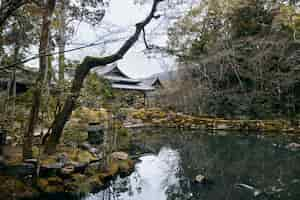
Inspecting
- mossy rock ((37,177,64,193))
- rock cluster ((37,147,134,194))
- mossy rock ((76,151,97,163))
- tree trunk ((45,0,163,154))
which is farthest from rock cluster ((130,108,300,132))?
mossy rock ((37,177,64,193))

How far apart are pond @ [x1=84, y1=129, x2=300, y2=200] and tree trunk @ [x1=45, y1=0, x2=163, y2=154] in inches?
52.8

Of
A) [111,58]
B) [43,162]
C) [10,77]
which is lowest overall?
[43,162]

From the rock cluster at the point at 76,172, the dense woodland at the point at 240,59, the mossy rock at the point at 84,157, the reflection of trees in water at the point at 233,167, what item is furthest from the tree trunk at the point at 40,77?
the dense woodland at the point at 240,59

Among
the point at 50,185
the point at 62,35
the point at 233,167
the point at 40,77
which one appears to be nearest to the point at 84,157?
the point at 50,185

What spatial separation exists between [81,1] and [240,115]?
428 inches

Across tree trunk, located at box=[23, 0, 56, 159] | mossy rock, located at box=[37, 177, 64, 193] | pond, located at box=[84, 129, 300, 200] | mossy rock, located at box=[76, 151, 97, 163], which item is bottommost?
pond, located at box=[84, 129, 300, 200]

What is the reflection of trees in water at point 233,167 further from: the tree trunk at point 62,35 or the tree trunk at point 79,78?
the tree trunk at point 62,35

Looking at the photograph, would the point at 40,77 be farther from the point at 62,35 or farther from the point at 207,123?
the point at 207,123

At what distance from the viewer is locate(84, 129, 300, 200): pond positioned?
13.9ft

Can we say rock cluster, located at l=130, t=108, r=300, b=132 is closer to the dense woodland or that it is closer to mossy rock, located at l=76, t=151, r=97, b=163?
the dense woodland

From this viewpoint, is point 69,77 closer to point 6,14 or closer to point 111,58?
point 111,58

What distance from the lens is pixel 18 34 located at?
4.38 meters

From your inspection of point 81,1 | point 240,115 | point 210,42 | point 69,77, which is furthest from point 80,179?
point 210,42

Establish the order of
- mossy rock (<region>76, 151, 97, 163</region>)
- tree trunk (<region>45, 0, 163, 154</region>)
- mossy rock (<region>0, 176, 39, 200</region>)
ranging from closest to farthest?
mossy rock (<region>0, 176, 39, 200</region>)
tree trunk (<region>45, 0, 163, 154</region>)
mossy rock (<region>76, 151, 97, 163</region>)
